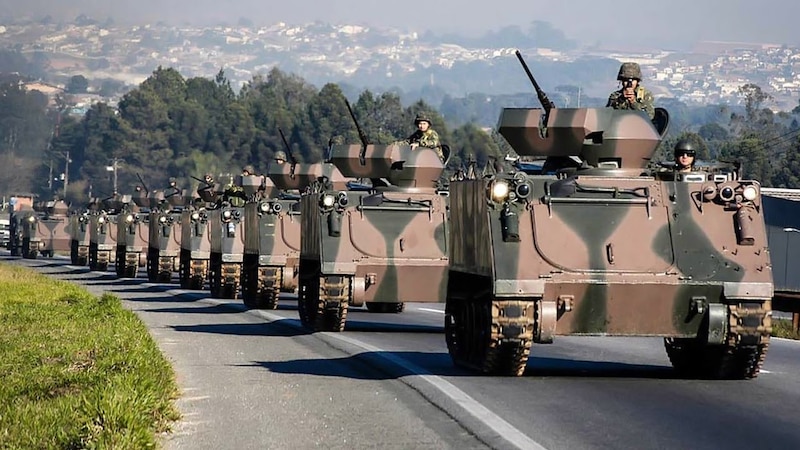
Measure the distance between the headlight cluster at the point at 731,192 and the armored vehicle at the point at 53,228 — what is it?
5835 centimetres

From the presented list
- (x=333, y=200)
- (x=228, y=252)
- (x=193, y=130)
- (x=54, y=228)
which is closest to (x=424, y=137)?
(x=333, y=200)

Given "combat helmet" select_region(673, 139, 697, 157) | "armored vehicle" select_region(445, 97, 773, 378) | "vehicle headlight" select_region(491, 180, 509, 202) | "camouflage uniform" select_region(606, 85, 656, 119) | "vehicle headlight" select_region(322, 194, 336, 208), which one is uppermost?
"camouflage uniform" select_region(606, 85, 656, 119)

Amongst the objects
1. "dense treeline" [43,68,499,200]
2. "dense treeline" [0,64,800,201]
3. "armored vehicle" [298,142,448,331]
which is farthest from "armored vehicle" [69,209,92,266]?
"dense treeline" [43,68,499,200]

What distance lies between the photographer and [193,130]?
154875 millimetres

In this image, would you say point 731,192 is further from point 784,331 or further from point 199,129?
point 199,129

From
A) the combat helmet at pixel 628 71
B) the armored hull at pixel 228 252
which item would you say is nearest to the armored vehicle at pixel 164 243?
the armored hull at pixel 228 252

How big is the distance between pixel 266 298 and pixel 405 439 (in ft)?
61.5

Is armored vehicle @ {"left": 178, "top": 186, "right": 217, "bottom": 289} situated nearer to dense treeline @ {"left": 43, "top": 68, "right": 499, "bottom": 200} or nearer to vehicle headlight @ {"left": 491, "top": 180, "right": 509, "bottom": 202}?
vehicle headlight @ {"left": 491, "top": 180, "right": 509, "bottom": 202}

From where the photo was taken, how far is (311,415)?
12.9 m

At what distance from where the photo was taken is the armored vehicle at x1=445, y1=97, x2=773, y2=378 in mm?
15320

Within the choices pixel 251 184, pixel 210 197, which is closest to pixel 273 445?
pixel 251 184

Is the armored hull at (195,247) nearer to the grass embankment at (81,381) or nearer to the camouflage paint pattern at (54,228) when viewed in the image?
the grass embankment at (81,381)

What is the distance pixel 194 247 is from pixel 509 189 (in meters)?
25.1

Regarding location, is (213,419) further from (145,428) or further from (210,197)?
(210,197)
